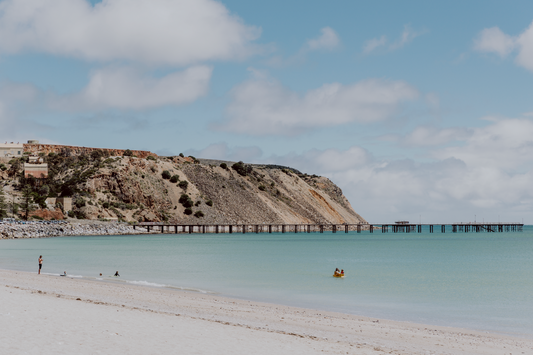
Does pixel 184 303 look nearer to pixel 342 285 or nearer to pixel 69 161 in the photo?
pixel 342 285

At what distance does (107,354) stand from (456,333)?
10853 mm

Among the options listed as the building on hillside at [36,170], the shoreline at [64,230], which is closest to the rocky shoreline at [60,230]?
the shoreline at [64,230]

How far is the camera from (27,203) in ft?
282

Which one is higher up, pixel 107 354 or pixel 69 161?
pixel 69 161

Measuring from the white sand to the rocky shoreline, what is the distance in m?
58.8

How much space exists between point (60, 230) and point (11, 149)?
197 ft

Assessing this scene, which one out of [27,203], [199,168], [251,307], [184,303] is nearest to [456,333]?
[251,307]

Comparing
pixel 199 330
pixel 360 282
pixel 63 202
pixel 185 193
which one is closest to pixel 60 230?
pixel 63 202

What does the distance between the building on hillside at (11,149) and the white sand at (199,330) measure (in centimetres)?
12243

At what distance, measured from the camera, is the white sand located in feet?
36.2

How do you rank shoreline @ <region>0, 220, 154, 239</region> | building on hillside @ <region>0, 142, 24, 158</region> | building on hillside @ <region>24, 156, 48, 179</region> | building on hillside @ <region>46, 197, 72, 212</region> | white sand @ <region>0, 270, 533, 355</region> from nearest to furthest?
white sand @ <region>0, 270, 533, 355</region>
shoreline @ <region>0, 220, 154, 239</region>
building on hillside @ <region>46, 197, 72, 212</region>
building on hillside @ <region>24, 156, 48, 179</region>
building on hillside @ <region>0, 142, 24, 158</region>

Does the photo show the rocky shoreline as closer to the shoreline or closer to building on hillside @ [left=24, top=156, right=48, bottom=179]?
the shoreline

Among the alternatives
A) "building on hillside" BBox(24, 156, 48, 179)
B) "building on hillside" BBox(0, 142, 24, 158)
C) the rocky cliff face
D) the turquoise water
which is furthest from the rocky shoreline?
"building on hillside" BBox(0, 142, 24, 158)

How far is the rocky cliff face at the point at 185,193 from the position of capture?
101188 millimetres
